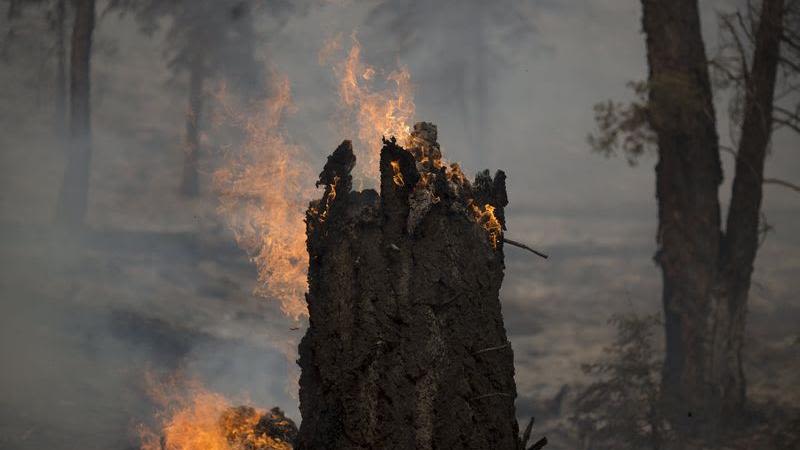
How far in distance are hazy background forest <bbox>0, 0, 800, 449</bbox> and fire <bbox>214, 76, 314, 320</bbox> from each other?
69cm

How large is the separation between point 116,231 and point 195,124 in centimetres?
577

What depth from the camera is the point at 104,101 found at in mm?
30250

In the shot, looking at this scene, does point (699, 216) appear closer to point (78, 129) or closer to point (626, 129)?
point (626, 129)

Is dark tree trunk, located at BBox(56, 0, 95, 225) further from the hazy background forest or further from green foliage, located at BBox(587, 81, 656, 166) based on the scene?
green foliage, located at BBox(587, 81, 656, 166)

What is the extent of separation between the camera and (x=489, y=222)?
4.75m

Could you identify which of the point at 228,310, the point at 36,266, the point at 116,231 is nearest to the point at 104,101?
the point at 116,231

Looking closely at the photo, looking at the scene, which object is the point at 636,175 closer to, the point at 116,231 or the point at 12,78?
the point at 116,231

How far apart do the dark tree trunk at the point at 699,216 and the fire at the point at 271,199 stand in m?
6.35

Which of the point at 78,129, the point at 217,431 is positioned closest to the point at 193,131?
the point at 78,129

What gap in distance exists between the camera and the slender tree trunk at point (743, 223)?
489 inches

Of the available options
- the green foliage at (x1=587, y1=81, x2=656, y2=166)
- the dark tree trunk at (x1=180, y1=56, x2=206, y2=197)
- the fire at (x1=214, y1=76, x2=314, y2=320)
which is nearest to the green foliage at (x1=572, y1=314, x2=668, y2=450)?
the green foliage at (x1=587, y1=81, x2=656, y2=166)

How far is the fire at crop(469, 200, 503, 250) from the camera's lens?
4715 millimetres

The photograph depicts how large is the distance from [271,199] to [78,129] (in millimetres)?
14752

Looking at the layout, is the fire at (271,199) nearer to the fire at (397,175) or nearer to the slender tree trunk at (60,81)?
the fire at (397,175)
